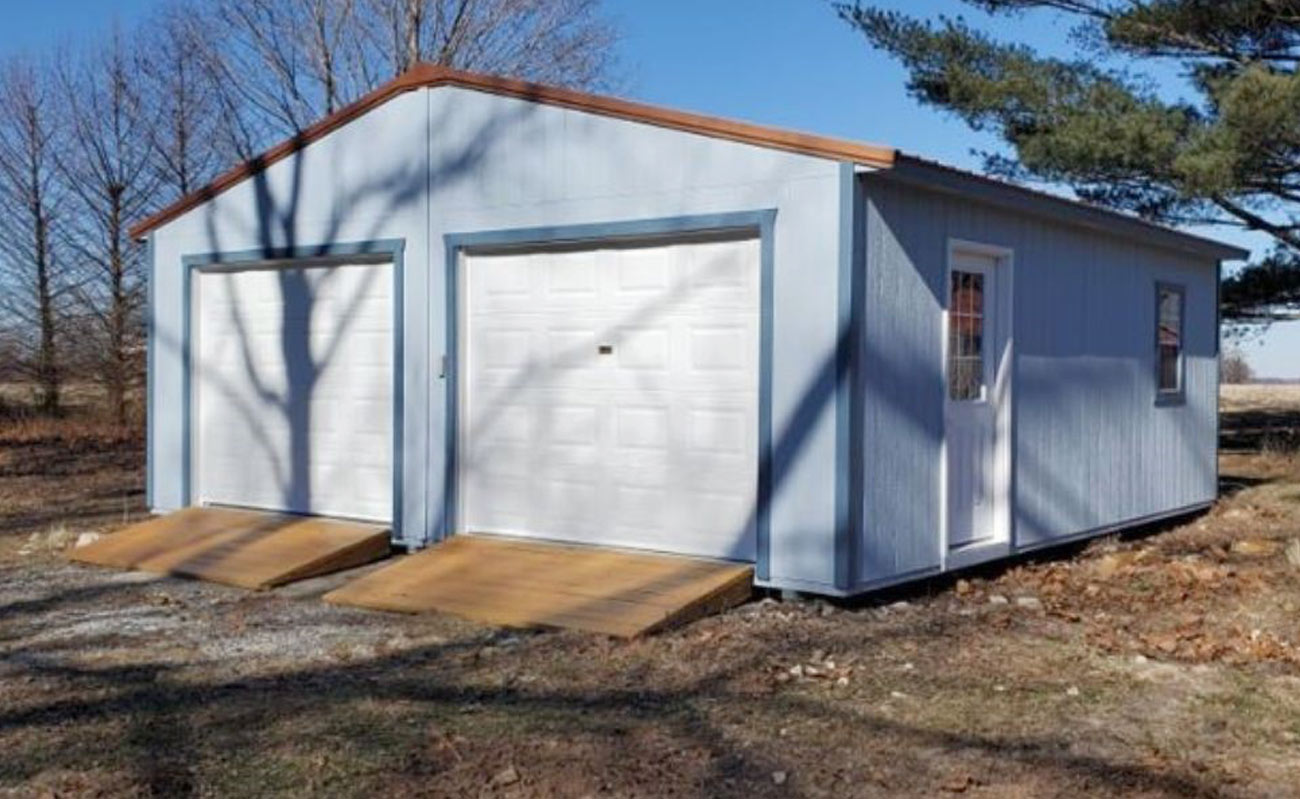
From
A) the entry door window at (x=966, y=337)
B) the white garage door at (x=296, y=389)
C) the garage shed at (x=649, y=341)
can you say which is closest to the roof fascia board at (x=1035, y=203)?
the garage shed at (x=649, y=341)

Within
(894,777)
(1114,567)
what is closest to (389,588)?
(894,777)

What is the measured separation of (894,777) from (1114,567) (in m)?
5.07

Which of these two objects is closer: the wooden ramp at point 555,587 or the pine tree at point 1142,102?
the wooden ramp at point 555,587

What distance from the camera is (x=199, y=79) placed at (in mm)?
25859

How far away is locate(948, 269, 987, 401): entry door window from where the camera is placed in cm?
850

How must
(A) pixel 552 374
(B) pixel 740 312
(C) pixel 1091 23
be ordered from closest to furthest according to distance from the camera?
(B) pixel 740 312 → (A) pixel 552 374 → (C) pixel 1091 23

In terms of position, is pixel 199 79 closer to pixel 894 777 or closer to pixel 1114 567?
pixel 1114 567

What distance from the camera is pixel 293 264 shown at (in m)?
10.2

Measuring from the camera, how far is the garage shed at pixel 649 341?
7.55 metres

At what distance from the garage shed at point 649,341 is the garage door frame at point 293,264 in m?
0.03

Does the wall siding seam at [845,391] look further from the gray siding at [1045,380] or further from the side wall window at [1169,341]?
the side wall window at [1169,341]

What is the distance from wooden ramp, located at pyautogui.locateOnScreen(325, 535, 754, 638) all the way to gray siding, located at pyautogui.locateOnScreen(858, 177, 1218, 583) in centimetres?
98

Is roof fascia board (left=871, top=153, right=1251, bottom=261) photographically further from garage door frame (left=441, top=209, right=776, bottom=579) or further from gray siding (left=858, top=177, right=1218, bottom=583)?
garage door frame (left=441, top=209, right=776, bottom=579)

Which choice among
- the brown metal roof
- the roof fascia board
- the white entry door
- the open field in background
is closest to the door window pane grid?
the roof fascia board
